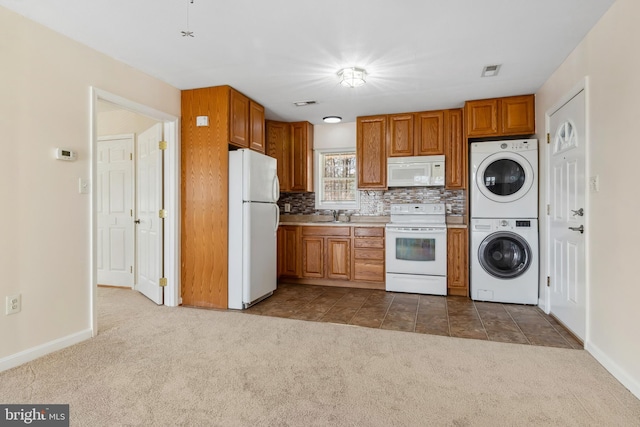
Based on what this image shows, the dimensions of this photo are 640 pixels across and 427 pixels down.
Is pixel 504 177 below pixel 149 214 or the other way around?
the other way around

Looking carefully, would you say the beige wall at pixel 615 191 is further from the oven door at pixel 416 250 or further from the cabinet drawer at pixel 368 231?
the cabinet drawer at pixel 368 231

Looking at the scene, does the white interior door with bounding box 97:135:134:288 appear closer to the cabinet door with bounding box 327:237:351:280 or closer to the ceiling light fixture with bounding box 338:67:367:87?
the cabinet door with bounding box 327:237:351:280

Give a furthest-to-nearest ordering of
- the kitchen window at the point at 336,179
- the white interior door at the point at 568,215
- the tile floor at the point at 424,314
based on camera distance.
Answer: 1. the kitchen window at the point at 336,179
2. the tile floor at the point at 424,314
3. the white interior door at the point at 568,215

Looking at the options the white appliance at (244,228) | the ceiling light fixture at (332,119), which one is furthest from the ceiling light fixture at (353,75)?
the ceiling light fixture at (332,119)

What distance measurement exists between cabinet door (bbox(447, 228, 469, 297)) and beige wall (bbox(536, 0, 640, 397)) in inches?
66.3

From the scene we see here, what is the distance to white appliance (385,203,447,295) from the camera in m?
4.26

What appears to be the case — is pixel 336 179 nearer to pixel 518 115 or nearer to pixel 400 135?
pixel 400 135

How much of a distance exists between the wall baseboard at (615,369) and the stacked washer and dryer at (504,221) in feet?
4.50

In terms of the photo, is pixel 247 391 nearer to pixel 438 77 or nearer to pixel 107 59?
pixel 107 59

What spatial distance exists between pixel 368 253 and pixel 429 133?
179cm

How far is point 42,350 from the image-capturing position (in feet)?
7.93

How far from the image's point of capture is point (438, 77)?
340cm

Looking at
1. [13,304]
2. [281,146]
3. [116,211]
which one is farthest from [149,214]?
[281,146]

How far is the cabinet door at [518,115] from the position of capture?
390 centimetres
